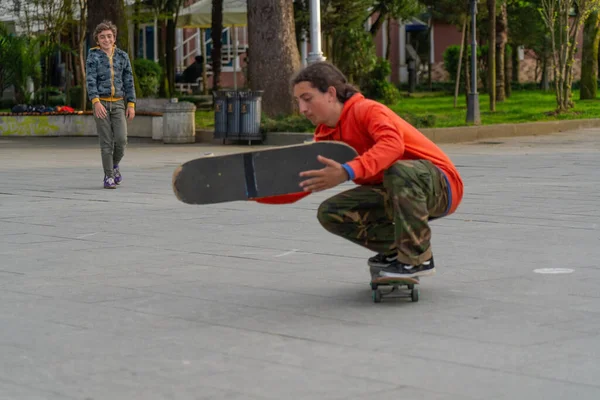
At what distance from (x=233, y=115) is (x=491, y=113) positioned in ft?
24.0

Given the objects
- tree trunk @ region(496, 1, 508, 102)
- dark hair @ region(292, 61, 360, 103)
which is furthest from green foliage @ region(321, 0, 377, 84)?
dark hair @ region(292, 61, 360, 103)

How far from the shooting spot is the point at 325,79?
5938mm

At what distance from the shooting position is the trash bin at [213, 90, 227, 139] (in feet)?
69.5

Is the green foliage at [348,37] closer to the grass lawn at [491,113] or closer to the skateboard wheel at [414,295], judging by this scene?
the grass lawn at [491,113]

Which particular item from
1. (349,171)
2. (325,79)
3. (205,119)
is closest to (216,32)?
(205,119)

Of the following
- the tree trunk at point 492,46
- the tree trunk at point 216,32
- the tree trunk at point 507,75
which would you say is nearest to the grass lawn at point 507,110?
the tree trunk at point 492,46

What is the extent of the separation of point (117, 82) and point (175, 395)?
356 inches

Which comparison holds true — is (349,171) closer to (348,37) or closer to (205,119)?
(205,119)

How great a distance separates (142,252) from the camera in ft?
26.7

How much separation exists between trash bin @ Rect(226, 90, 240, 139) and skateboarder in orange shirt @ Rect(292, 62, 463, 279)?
1488 centimetres

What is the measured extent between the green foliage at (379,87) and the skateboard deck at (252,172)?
24.9 meters

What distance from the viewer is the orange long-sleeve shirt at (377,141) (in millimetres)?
5707

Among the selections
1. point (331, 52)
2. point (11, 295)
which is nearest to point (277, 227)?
point (11, 295)

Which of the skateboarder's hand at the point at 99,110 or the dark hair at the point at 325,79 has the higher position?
the dark hair at the point at 325,79
